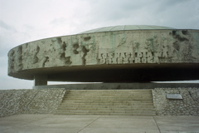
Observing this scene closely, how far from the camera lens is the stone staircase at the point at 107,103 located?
997 cm

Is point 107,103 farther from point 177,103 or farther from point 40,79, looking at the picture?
point 40,79

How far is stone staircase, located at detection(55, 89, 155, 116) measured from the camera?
997cm

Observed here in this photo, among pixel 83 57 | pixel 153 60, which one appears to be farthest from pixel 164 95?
pixel 83 57

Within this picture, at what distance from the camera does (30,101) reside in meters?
11.8

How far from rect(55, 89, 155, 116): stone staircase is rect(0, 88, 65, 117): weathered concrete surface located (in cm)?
50

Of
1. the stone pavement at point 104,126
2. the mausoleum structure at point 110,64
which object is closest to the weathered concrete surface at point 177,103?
the mausoleum structure at point 110,64

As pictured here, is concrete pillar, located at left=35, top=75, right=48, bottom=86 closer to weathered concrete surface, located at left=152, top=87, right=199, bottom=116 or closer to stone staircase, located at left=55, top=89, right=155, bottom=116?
stone staircase, located at left=55, top=89, right=155, bottom=116

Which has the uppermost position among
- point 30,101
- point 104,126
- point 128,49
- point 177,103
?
point 128,49

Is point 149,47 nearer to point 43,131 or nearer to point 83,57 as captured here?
point 83,57

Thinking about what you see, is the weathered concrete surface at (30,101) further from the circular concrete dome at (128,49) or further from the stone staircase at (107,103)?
the circular concrete dome at (128,49)

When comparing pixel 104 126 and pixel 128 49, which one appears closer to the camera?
pixel 104 126

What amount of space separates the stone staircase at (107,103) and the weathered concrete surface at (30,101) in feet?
1.65

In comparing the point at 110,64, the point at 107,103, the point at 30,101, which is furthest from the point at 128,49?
the point at 30,101

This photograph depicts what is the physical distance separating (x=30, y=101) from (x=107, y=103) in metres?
4.21
